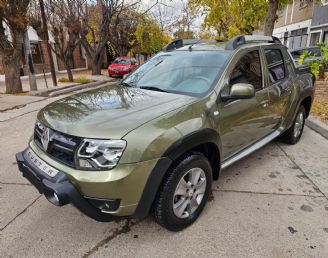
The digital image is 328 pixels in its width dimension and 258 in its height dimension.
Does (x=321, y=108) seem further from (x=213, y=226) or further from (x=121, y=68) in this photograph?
(x=121, y=68)

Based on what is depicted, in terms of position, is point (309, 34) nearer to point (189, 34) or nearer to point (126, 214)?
point (189, 34)

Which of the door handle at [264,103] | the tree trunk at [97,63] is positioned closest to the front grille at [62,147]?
the door handle at [264,103]

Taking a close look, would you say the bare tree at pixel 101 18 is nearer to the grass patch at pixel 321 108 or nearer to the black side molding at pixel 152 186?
the grass patch at pixel 321 108

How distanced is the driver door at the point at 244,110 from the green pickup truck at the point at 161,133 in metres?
0.01

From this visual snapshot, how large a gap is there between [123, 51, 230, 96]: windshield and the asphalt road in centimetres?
132

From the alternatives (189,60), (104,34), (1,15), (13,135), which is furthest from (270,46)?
(104,34)

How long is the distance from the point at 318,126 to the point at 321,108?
5.00 feet

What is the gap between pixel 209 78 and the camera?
113 inches

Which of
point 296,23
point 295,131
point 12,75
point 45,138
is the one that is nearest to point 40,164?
point 45,138

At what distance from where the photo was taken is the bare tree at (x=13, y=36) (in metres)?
9.36

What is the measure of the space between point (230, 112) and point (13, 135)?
15.0 ft

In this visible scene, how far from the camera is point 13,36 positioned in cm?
1020

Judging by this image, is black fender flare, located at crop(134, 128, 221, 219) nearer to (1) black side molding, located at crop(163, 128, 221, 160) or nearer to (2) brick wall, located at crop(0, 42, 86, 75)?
(1) black side molding, located at crop(163, 128, 221, 160)


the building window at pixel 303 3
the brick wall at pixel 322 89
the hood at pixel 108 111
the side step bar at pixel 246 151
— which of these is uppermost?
the building window at pixel 303 3
